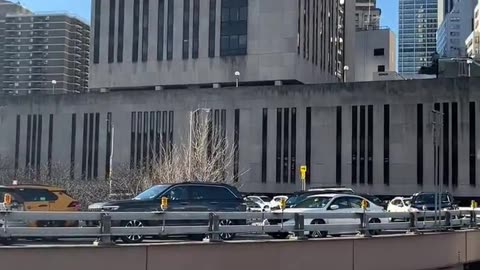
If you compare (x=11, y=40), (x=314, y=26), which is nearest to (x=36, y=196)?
(x=314, y=26)

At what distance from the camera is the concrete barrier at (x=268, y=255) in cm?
1013

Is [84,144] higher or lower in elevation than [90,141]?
lower

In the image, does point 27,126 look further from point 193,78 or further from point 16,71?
point 16,71

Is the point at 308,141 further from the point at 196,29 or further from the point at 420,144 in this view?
the point at 196,29

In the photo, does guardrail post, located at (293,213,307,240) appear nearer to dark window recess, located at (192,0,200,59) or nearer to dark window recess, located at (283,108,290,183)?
dark window recess, located at (283,108,290,183)

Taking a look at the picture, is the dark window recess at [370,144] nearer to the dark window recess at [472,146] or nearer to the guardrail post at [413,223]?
the dark window recess at [472,146]

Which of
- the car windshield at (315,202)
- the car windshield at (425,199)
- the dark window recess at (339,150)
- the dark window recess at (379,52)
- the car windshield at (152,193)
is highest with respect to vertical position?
the dark window recess at (379,52)

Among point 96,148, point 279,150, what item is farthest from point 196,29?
point 279,150

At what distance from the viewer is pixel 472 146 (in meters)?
60.3

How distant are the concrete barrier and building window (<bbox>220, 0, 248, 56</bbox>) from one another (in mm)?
57911

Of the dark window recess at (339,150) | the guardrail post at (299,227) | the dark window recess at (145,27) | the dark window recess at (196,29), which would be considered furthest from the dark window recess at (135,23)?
the guardrail post at (299,227)

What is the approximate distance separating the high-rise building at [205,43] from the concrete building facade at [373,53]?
31.2 m

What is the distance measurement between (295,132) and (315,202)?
145ft

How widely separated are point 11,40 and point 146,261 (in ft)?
334
